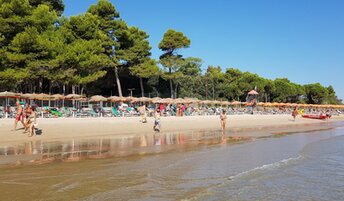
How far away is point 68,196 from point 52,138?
11.2m

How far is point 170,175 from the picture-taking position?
8.38 m

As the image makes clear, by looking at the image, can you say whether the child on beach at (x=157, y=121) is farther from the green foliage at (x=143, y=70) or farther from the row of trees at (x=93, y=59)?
the green foliage at (x=143, y=70)

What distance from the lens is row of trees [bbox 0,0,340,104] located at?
2983cm

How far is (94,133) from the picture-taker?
65.1 feet

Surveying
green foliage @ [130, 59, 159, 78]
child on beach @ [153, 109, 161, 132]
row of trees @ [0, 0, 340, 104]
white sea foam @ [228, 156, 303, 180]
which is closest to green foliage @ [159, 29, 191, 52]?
row of trees @ [0, 0, 340, 104]

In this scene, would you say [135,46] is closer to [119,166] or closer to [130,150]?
[130,150]

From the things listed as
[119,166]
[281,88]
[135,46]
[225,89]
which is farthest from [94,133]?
[281,88]

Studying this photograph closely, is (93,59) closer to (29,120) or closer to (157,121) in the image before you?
(157,121)

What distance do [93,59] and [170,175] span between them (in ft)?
91.2

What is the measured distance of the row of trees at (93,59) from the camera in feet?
97.9

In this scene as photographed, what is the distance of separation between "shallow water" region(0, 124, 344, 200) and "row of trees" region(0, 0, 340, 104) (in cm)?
1874

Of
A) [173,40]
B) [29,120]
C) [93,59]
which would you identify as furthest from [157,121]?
[173,40]

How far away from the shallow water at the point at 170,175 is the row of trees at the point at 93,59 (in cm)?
1874

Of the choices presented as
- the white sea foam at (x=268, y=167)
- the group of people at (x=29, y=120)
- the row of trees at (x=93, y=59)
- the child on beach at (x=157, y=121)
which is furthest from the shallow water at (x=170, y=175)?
the row of trees at (x=93, y=59)
